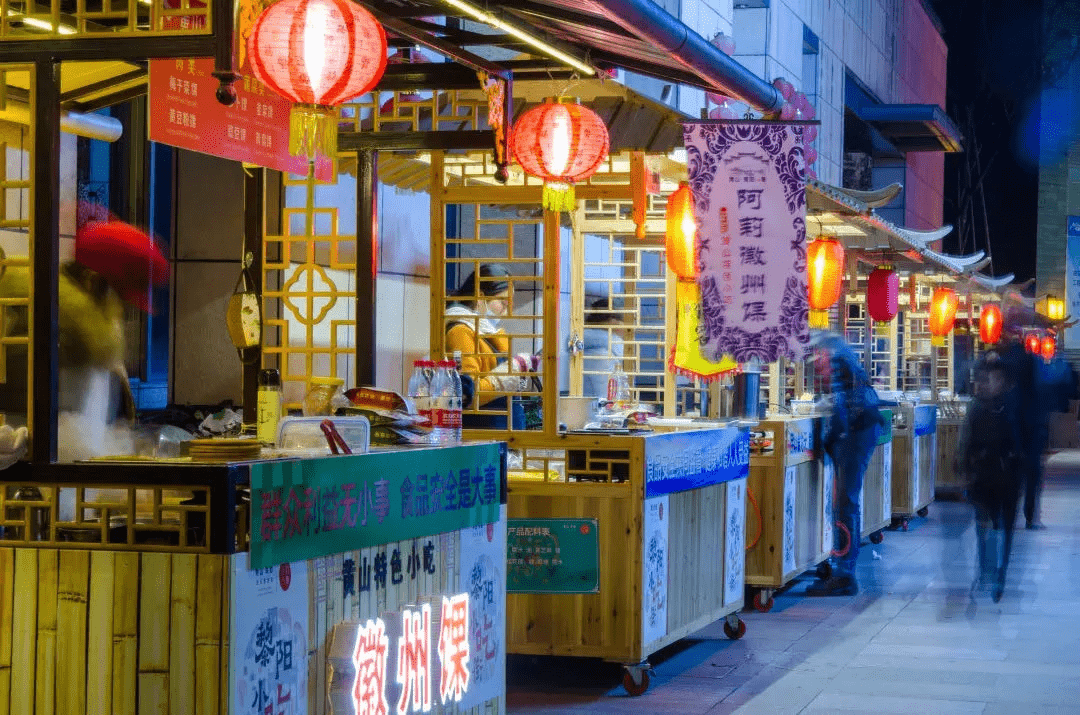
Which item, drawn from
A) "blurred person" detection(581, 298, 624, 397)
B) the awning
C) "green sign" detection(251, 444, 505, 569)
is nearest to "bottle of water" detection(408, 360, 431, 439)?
"green sign" detection(251, 444, 505, 569)

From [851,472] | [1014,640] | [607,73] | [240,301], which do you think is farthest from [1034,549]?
[240,301]

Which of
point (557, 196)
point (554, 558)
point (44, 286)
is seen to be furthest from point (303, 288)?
point (44, 286)

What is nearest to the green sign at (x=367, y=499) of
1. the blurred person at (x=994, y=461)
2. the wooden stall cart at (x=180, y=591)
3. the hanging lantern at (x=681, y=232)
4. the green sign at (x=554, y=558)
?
the wooden stall cart at (x=180, y=591)

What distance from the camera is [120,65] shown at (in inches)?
243

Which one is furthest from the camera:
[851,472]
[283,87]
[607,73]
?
[851,472]

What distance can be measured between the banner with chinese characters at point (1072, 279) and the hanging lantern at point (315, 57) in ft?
92.8

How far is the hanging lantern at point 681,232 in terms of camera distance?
8930 millimetres

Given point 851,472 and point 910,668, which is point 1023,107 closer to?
point 851,472

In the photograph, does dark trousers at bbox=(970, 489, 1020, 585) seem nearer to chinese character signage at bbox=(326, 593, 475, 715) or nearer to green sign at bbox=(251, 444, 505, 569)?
green sign at bbox=(251, 444, 505, 569)

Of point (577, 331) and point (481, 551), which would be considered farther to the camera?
point (577, 331)

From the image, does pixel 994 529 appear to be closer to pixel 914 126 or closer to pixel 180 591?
pixel 180 591

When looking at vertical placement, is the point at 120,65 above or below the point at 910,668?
above

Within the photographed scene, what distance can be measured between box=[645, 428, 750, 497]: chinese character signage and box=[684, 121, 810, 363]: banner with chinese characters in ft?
1.85

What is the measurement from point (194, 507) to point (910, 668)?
17.1 feet
